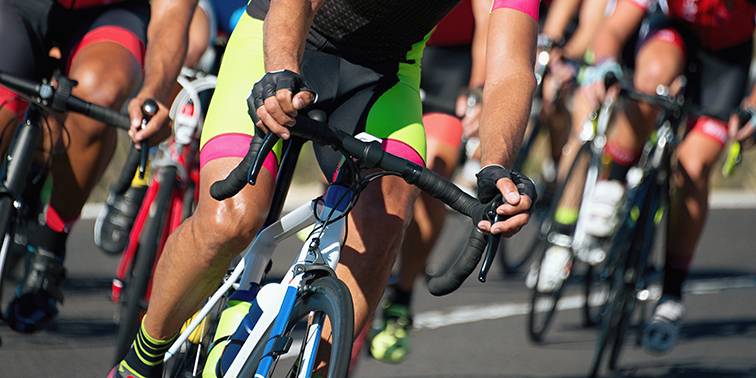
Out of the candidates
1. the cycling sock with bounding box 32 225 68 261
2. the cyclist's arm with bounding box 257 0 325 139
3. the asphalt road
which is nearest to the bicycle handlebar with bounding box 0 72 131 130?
the cycling sock with bounding box 32 225 68 261

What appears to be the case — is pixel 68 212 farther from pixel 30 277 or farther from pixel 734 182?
pixel 734 182

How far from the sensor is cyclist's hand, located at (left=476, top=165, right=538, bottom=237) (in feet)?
5.81

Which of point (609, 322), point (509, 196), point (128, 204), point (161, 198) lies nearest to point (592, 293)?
point (609, 322)

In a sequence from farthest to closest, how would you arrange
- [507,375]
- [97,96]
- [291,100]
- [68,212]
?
[507,375] → [68,212] → [97,96] → [291,100]

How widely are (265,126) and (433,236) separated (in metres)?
2.63

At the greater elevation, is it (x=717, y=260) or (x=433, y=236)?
(x=717, y=260)

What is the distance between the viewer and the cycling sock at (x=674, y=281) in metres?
4.89

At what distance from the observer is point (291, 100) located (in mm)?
1810

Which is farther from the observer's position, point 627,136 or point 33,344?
point 627,136

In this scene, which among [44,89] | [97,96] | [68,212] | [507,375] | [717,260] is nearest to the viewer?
[44,89]

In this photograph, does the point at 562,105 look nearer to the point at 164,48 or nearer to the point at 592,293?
the point at 592,293

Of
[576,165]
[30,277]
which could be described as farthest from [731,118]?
[30,277]

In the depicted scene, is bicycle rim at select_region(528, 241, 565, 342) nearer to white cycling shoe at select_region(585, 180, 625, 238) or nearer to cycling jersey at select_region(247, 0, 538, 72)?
white cycling shoe at select_region(585, 180, 625, 238)

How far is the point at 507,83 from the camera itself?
2236mm
